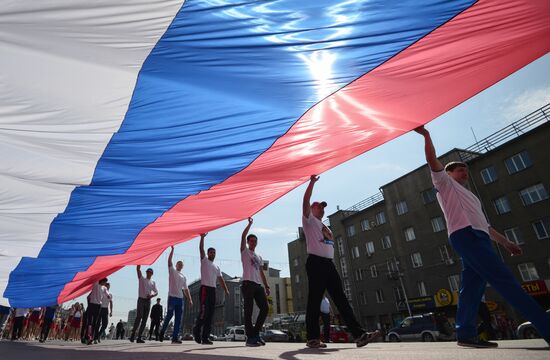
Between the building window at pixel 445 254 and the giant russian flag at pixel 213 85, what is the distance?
26.8 metres

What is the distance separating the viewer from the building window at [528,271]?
2161cm

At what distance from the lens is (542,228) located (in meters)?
21.7

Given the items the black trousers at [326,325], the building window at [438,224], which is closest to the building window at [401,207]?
the building window at [438,224]

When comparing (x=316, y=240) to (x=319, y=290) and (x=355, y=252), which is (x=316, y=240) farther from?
(x=355, y=252)

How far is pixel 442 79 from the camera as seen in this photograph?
3525 millimetres

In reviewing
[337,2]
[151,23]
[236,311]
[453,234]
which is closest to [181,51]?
[151,23]

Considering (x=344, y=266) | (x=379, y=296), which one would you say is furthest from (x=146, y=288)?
(x=344, y=266)

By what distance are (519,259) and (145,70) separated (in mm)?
27583

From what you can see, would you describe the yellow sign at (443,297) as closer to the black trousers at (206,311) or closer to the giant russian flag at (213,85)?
the black trousers at (206,311)

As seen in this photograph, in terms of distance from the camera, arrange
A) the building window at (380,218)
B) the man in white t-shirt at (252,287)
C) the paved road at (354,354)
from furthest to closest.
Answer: the building window at (380,218) → the man in white t-shirt at (252,287) → the paved road at (354,354)

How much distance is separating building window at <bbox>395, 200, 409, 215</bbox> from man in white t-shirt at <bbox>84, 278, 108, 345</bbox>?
2926cm

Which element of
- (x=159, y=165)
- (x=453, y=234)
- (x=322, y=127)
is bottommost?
(x=453, y=234)

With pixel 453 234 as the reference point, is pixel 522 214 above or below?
above

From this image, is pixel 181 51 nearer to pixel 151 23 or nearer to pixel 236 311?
pixel 151 23
